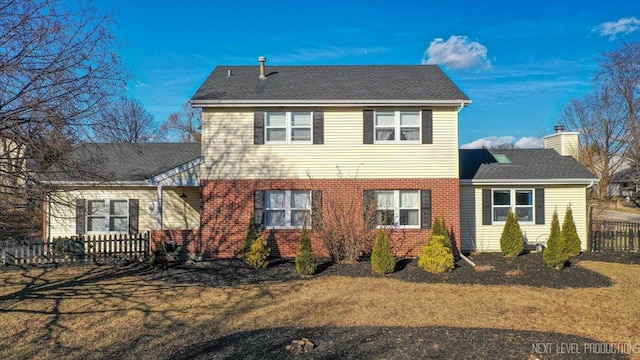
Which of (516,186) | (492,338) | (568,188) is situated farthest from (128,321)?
(568,188)

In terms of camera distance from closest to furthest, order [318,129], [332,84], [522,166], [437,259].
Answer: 1. [437,259]
2. [318,129]
3. [332,84]
4. [522,166]

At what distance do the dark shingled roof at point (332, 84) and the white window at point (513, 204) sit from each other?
4.47 m

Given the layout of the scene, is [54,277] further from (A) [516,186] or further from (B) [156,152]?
(A) [516,186]

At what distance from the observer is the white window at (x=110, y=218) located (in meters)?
15.8

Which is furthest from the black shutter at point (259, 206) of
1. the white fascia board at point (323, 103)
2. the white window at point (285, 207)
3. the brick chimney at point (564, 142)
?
the brick chimney at point (564, 142)

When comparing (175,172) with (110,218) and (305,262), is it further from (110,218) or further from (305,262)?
(305,262)

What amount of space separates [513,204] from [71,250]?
15.9 m

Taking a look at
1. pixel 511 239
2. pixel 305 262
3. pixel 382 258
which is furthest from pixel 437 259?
pixel 511 239

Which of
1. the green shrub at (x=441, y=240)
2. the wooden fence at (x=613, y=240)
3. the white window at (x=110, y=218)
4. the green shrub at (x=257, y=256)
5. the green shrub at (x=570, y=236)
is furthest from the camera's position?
the white window at (x=110, y=218)

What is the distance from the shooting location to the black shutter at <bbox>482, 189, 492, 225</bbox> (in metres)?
15.3

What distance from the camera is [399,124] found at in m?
13.9

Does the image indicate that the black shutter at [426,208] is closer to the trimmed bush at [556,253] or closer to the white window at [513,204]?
the white window at [513,204]

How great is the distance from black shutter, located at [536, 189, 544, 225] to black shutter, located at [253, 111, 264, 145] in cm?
1070

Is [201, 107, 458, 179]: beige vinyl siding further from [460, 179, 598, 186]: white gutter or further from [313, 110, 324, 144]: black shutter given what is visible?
[460, 179, 598, 186]: white gutter
